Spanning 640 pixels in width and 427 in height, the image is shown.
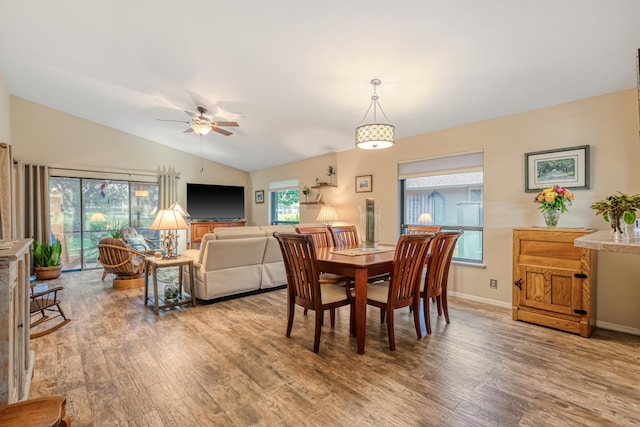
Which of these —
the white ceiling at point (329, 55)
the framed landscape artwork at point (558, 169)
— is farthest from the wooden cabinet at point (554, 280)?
the white ceiling at point (329, 55)

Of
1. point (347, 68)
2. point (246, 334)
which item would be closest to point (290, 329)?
point (246, 334)

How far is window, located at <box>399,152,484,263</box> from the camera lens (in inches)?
158

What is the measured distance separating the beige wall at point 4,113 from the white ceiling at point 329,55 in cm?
17

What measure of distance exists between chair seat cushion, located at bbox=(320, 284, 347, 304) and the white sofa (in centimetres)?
148

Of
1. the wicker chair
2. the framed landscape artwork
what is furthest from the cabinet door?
the wicker chair

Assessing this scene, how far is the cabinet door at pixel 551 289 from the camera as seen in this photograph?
286cm

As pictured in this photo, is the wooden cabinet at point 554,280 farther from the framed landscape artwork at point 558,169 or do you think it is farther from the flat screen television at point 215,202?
the flat screen television at point 215,202

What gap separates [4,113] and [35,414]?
581cm

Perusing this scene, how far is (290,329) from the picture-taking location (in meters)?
2.82

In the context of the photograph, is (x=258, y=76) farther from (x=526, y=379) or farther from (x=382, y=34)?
(x=526, y=379)

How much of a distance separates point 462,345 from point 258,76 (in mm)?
3511

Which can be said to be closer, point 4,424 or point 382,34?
point 4,424

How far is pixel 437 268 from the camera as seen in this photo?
9.84 feet

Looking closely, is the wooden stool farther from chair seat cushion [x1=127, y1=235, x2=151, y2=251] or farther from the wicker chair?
chair seat cushion [x1=127, y1=235, x2=151, y2=251]
